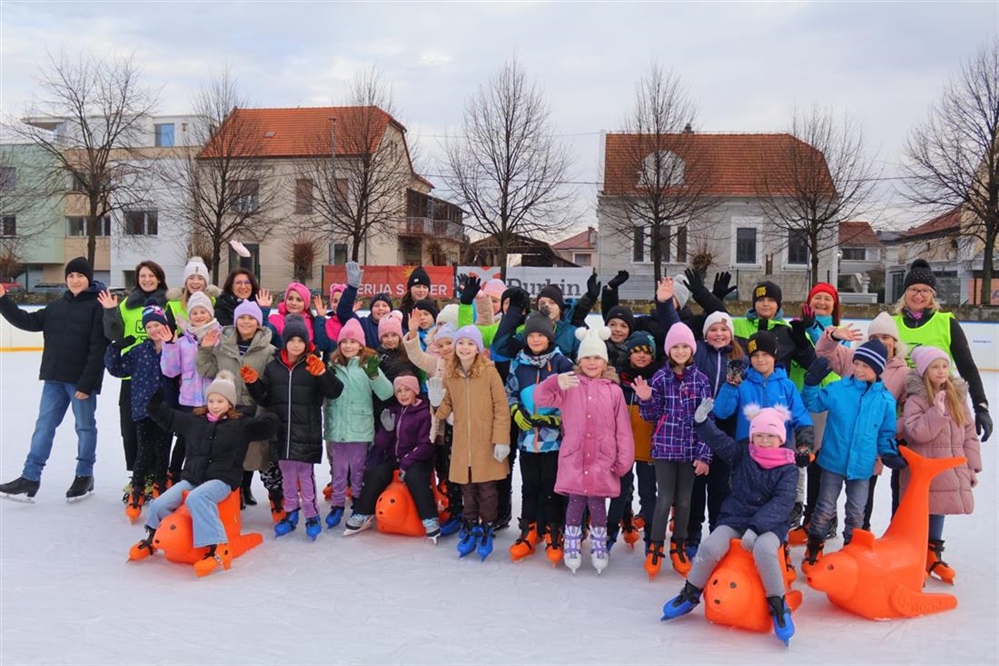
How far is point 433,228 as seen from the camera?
32.7m

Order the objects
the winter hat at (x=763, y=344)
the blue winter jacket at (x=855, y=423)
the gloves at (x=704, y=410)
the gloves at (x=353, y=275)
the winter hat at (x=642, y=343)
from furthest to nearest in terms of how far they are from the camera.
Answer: the gloves at (x=353, y=275), the winter hat at (x=642, y=343), the winter hat at (x=763, y=344), the blue winter jacket at (x=855, y=423), the gloves at (x=704, y=410)

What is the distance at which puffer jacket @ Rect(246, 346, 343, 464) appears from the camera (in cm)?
455

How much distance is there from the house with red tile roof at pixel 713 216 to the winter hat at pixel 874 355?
2089 cm

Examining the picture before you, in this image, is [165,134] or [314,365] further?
[165,134]

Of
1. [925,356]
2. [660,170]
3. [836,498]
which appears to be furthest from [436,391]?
[660,170]

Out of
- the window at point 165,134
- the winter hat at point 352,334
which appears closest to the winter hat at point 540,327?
the winter hat at point 352,334

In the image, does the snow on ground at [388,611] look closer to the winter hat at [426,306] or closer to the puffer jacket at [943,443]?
the puffer jacket at [943,443]

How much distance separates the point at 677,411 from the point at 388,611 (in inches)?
69.1

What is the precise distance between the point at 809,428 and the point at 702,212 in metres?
22.9

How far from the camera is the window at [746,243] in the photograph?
1085 inches

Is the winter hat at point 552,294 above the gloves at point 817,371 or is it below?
above

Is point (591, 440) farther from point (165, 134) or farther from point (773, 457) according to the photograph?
point (165, 134)

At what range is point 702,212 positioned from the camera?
25719 mm

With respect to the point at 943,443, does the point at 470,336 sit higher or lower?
higher
